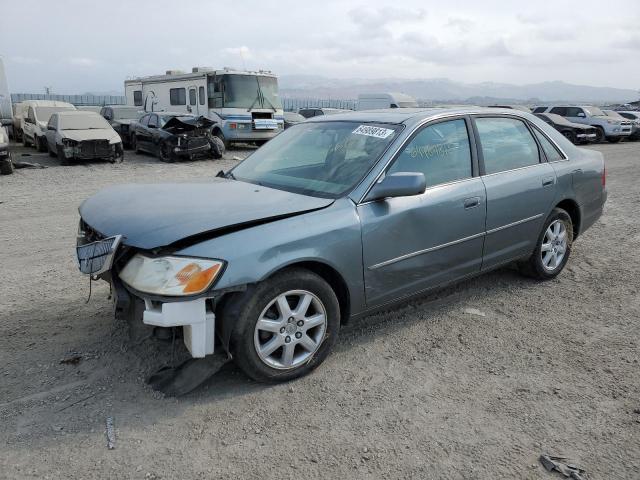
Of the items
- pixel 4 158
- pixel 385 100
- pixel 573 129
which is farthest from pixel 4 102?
pixel 573 129

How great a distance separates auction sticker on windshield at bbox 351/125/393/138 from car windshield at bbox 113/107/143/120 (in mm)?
18537

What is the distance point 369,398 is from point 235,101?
16.5m

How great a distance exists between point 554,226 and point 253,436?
140 inches

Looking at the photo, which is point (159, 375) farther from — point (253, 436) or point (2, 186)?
point (2, 186)

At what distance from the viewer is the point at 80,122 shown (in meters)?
15.1

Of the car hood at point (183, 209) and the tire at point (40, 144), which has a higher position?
the car hood at point (183, 209)

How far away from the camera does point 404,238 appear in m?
3.60

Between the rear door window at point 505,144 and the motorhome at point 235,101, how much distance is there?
14392 millimetres

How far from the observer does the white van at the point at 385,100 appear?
71.9 feet

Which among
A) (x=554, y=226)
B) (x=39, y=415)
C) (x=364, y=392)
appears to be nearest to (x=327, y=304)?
(x=364, y=392)

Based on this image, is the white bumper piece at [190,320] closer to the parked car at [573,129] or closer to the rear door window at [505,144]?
the rear door window at [505,144]

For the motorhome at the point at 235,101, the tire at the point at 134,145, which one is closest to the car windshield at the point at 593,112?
the motorhome at the point at 235,101

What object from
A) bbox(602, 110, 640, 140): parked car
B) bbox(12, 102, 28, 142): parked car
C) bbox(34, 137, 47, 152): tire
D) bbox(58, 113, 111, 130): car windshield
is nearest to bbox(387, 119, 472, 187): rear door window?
bbox(58, 113, 111, 130): car windshield

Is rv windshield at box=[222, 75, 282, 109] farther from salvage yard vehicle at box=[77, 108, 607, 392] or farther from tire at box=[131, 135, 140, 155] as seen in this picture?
salvage yard vehicle at box=[77, 108, 607, 392]
